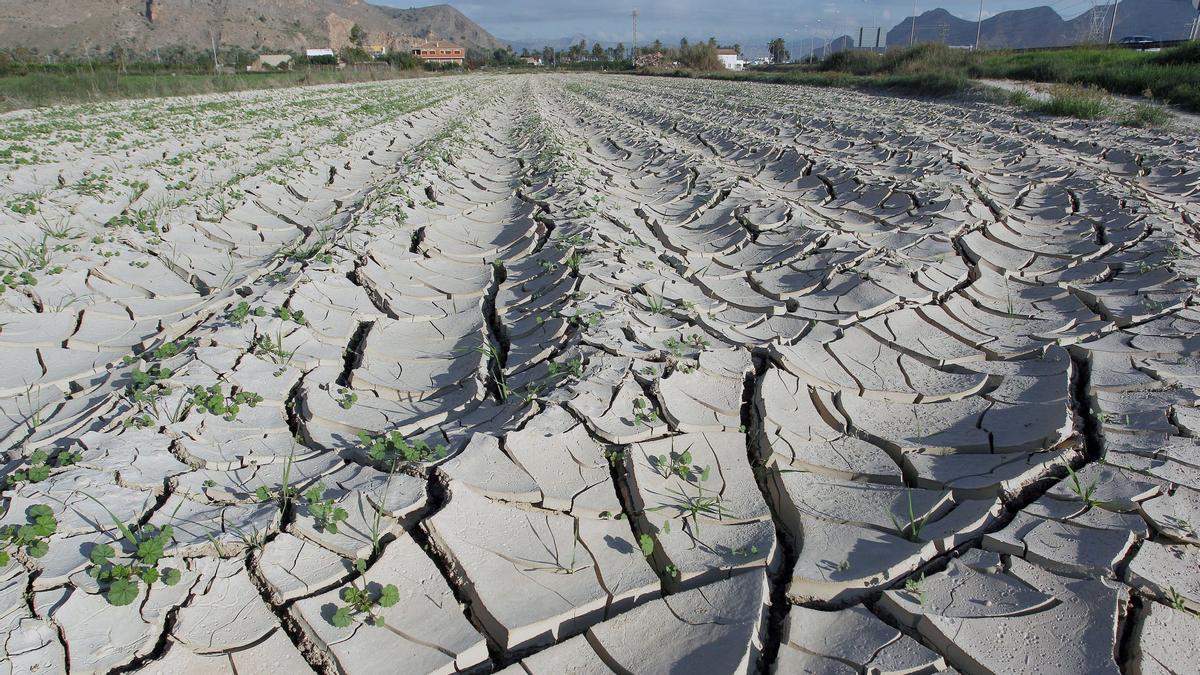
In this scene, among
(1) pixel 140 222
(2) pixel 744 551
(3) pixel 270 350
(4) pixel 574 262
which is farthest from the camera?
(1) pixel 140 222

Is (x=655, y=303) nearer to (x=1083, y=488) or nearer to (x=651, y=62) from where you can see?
(x=1083, y=488)

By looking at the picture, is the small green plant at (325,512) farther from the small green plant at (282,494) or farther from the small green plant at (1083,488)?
the small green plant at (1083,488)

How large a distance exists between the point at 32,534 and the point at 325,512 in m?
0.66

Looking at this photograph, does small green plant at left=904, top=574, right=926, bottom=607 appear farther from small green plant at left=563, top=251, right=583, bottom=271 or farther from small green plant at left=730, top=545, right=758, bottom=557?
small green plant at left=563, top=251, right=583, bottom=271

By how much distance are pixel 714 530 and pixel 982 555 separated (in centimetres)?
64

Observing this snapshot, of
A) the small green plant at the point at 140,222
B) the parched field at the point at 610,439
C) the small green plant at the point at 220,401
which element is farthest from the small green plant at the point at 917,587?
the small green plant at the point at 140,222

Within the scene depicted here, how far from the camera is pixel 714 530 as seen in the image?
1.82 meters

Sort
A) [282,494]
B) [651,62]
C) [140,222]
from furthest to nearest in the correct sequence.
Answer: [651,62], [140,222], [282,494]

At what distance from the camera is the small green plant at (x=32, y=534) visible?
1.59 meters

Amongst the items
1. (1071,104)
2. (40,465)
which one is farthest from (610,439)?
Result: (1071,104)

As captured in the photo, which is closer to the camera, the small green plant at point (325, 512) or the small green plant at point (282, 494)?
the small green plant at point (325, 512)

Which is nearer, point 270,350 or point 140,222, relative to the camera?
point 270,350

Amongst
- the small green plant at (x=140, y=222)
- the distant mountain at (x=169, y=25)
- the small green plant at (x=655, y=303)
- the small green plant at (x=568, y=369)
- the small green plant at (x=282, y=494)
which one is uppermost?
the distant mountain at (x=169, y=25)

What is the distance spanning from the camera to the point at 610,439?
6.99 feet
